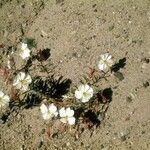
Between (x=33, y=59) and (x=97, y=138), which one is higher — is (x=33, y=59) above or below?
above

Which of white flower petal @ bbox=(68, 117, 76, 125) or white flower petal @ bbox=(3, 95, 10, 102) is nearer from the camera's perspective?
white flower petal @ bbox=(68, 117, 76, 125)

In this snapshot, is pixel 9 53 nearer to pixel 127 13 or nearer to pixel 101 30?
pixel 101 30

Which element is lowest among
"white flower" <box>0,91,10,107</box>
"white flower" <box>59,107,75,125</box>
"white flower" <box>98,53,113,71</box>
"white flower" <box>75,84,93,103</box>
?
"white flower" <box>59,107,75,125</box>

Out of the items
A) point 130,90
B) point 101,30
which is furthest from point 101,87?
point 101,30

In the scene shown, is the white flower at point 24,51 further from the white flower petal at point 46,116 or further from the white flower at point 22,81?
the white flower petal at point 46,116

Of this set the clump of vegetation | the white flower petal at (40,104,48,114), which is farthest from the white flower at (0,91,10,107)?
the white flower petal at (40,104,48,114)

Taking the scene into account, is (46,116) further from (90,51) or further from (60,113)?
(90,51)

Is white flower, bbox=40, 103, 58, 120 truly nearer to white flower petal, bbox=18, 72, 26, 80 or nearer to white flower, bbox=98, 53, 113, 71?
white flower petal, bbox=18, 72, 26, 80
